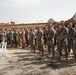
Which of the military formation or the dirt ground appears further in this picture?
the military formation

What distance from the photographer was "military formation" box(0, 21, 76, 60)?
529 inches

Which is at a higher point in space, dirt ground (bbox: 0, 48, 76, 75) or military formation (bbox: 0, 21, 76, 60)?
military formation (bbox: 0, 21, 76, 60)

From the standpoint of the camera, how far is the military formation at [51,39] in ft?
44.1

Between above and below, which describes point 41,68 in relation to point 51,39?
below

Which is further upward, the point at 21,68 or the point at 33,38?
the point at 33,38

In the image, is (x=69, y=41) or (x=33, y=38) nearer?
(x=69, y=41)

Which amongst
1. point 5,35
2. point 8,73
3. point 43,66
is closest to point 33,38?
point 5,35

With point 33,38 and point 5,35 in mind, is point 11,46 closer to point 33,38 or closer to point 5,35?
point 5,35

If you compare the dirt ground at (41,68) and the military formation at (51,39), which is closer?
the dirt ground at (41,68)

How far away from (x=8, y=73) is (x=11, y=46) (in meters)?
11.7

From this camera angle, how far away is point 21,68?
1179 cm

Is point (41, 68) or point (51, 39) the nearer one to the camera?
point (41, 68)

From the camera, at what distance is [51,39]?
48.1 feet

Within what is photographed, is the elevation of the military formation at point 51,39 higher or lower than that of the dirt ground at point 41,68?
higher
